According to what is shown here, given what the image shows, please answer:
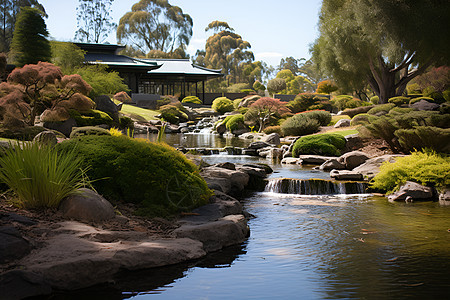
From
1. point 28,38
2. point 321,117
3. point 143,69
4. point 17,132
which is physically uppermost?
point 143,69

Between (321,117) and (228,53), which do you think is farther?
(228,53)

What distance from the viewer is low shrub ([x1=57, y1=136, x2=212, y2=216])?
7.27 meters

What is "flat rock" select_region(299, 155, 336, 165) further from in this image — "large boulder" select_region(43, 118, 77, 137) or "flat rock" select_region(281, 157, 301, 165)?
"large boulder" select_region(43, 118, 77, 137)

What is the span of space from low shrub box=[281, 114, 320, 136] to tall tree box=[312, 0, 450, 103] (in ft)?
18.0

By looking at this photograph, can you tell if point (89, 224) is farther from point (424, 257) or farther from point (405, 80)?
point (405, 80)

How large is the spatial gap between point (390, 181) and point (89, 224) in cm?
777

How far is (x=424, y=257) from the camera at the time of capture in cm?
589

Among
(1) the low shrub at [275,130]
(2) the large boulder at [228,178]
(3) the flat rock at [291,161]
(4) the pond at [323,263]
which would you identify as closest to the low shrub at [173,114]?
(1) the low shrub at [275,130]

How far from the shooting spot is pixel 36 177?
604 centimetres

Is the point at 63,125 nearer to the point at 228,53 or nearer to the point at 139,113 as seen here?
the point at 139,113

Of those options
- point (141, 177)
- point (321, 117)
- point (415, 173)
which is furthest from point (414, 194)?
point (321, 117)

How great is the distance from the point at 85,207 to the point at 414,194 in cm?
760

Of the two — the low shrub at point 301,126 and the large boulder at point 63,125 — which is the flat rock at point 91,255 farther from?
the low shrub at point 301,126

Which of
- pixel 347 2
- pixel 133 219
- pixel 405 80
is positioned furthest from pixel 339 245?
pixel 405 80
